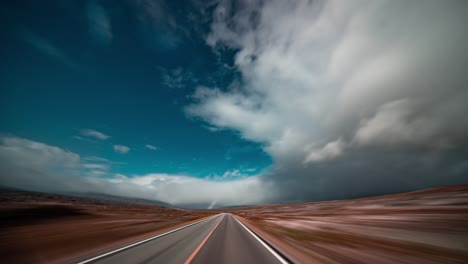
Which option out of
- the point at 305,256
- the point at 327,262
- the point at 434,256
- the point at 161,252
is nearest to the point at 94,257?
the point at 161,252

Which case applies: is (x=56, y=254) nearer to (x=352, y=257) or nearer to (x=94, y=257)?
(x=94, y=257)

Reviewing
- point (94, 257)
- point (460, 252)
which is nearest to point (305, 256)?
point (94, 257)

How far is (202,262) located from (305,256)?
4.69m

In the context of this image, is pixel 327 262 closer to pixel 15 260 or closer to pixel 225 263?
pixel 225 263

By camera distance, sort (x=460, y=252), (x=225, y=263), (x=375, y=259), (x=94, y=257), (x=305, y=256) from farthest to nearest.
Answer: (x=460, y=252) < (x=375, y=259) < (x=305, y=256) < (x=94, y=257) < (x=225, y=263)

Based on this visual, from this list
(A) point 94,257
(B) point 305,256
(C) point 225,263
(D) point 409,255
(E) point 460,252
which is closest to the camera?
(C) point 225,263

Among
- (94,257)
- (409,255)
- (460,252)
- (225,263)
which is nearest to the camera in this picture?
(225,263)

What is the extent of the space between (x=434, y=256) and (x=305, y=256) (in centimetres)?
800

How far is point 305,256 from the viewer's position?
839cm

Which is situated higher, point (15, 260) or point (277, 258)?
point (277, 258)

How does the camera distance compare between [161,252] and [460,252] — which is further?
[460,252]

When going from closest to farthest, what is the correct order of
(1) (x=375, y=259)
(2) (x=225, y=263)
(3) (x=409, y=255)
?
(2) (x=225, y=263)
(1) (x=375, y=259)
(3) (x=409, y=255)

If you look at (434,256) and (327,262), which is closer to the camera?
(327,262)

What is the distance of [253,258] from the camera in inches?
312
